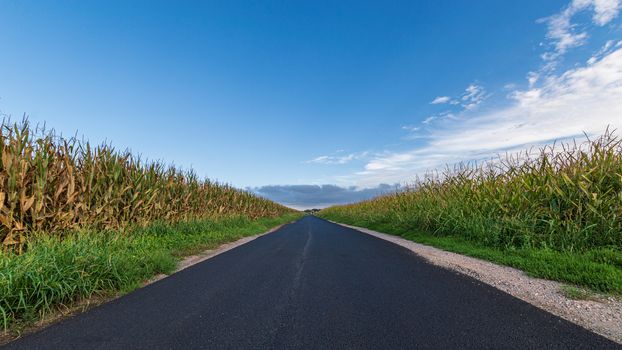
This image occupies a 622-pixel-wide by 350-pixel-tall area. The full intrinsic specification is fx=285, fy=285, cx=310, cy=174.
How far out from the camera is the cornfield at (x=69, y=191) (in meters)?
5.60

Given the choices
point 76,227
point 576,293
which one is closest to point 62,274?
point 76,227

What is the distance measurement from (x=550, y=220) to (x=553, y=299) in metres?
4.46

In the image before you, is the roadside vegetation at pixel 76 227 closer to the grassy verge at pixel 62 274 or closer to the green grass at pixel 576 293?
the grassy verge at pixel 62 274

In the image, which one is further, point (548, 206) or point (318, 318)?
point (548, 206)

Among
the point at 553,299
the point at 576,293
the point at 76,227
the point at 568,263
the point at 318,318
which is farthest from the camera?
the point at 76,227

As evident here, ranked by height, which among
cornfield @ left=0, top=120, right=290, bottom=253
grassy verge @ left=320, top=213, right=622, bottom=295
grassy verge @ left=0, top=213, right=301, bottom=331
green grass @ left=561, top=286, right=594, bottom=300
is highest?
cornfield @ left=0, top=120, right=290, bottom=253

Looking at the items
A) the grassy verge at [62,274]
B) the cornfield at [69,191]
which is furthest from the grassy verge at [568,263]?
the cornfield at [69,191]

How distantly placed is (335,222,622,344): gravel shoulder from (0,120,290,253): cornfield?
28.2 ft

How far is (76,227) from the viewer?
667cm

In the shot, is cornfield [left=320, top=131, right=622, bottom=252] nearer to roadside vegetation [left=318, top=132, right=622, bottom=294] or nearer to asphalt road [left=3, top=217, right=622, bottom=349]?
roadside vegetation [left=318, top=132, right=622, bottom=294]

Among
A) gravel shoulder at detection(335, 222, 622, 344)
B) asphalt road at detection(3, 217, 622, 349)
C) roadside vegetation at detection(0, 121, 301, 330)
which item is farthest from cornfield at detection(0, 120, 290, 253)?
gravel shoulder at detection(335, 222, 622, 344)

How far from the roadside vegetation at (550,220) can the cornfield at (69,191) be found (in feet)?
32.5

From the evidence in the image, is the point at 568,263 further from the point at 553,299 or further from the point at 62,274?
the point at 62,274

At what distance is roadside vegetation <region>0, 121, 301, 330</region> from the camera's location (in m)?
3.87
